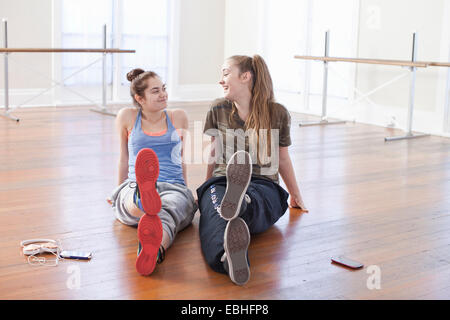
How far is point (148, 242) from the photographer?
6.59 feet

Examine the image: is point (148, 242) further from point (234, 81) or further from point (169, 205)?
point (234, 81)

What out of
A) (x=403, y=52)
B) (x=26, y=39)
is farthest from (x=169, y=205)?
(x=26, y=39)

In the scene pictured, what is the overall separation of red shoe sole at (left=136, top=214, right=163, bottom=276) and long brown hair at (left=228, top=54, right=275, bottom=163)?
0.73 metres

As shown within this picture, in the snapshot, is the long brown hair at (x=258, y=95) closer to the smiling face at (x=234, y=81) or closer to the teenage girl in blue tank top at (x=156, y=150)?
the smiling face at (x=234, y=81)

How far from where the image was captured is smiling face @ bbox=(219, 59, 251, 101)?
8.38 feet

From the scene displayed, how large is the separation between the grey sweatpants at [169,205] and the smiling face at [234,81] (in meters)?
0.45

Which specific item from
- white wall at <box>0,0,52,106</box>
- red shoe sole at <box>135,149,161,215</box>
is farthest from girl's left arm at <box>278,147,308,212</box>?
white wall at <box>0,0,52,106</box>

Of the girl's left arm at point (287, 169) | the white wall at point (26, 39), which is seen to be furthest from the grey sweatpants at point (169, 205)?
the white wall at point (26, 39)

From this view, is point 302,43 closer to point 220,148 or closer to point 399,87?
point 399,87

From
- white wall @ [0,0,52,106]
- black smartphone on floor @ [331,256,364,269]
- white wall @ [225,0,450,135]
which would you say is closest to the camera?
black smartphone on floor @ [331,256,364,269]

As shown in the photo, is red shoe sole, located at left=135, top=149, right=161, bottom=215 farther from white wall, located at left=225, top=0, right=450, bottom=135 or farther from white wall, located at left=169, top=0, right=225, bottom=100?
white wall, located at left=169, top=0, right=225, bottom=100

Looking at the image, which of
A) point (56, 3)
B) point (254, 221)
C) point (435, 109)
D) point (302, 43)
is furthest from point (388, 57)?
point (254, 221)

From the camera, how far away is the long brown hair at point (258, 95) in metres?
2.56
